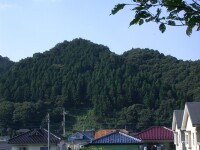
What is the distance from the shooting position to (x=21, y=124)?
259 feet

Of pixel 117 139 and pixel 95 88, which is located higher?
pixel 95 88

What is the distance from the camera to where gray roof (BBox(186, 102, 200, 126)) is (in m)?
21.6

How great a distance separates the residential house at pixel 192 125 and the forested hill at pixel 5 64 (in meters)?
108

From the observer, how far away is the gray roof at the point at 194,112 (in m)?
21.6

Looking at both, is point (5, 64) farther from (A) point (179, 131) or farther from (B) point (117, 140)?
(A) point (179, 131)

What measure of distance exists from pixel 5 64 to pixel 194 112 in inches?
4607

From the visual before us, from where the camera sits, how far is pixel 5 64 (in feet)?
440

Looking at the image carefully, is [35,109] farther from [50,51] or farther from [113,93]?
[50,51]

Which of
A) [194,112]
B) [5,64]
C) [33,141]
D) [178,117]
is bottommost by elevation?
[33,141]

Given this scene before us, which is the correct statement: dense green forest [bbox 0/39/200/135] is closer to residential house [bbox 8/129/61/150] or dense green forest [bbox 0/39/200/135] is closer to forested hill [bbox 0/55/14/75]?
forested hill [bbox 0/55/14/75]

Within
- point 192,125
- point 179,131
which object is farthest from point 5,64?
point 192,125

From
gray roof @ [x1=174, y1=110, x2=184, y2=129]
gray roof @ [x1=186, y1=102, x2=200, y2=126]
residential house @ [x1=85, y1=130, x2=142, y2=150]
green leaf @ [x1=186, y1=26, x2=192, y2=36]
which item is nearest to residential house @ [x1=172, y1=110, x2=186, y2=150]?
gray roof @ [x1=174, y1=110, x2=184, y2=129]

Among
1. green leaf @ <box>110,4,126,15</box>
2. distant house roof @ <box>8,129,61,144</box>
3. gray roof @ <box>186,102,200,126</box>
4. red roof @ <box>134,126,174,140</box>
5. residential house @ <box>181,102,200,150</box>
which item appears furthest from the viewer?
red roof @ <box>134,126,174,140</box>

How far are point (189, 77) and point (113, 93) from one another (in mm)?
17820
